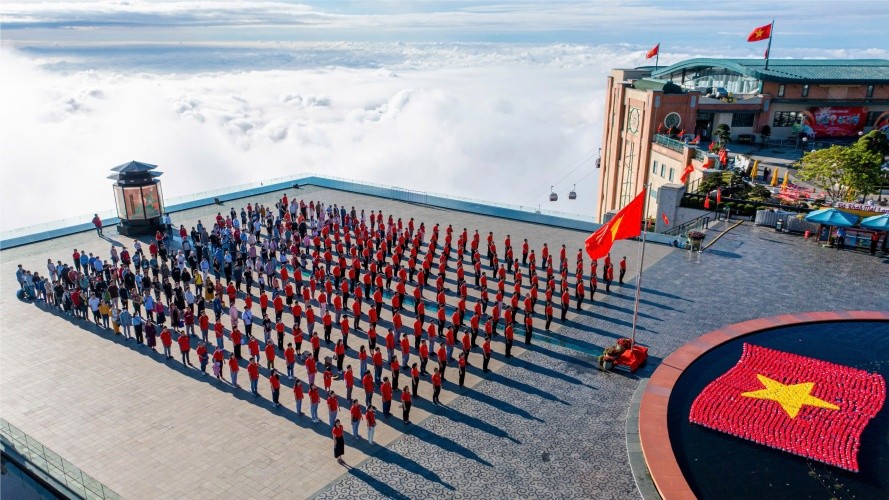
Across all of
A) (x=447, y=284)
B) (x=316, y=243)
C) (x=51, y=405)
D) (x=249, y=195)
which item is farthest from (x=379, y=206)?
(x=51, y=405)

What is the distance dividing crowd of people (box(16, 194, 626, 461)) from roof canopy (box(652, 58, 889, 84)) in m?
36.1

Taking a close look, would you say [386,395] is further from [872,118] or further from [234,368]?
[872,118]

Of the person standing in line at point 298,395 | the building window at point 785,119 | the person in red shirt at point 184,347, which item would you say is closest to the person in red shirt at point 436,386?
the person standing in line at point 298,395

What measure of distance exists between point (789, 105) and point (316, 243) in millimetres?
43514

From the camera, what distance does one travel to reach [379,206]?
123ft

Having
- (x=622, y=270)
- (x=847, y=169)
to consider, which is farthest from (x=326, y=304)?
(x=847, y=169)

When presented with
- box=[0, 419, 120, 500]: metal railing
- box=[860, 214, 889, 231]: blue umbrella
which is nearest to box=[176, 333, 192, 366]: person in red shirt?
box=[0, 419, 120, 500]: metal railing

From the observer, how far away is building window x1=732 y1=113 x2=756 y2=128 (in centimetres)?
5329

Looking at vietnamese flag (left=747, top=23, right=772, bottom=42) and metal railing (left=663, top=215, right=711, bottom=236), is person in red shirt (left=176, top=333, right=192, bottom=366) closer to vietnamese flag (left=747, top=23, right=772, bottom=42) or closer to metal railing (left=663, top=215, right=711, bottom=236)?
metal railing (left=663, top=215, right=711, bottom=236)

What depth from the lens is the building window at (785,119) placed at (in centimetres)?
5425

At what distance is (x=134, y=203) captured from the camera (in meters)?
31.4

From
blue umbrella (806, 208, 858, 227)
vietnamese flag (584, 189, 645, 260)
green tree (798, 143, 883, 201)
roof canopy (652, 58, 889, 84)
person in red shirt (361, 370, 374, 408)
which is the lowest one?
person in red shirt (361, 370, 374, 408)

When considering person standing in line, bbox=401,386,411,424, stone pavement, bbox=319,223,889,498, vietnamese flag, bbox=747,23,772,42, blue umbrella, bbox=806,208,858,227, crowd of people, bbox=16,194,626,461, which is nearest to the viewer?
stone pavement, bbox=319,223,889,498

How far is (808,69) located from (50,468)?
60.3 m
